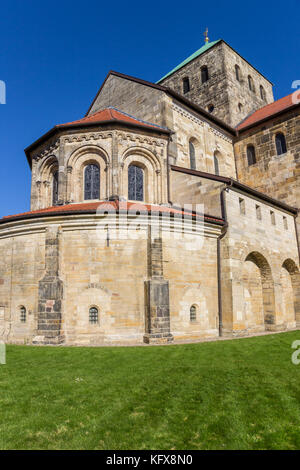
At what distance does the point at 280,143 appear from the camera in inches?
848

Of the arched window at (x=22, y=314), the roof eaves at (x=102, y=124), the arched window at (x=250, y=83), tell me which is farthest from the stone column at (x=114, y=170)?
Answer: the arched window at (x=250, y=83)

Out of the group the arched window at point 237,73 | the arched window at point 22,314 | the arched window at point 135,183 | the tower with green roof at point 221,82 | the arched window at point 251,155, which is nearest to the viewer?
the arched window at point 22,314

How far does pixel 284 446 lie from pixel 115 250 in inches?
349

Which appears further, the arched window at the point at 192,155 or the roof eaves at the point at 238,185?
the arched window at the point at 192,155

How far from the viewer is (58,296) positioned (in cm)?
1132

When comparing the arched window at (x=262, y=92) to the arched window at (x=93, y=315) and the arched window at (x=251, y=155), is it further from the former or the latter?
the arched window at (x=93, y=315)

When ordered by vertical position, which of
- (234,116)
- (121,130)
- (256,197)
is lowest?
(256,197)

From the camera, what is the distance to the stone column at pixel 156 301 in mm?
11219

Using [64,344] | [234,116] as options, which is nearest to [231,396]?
[64,344]

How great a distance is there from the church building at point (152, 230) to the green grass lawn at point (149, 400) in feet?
7.49

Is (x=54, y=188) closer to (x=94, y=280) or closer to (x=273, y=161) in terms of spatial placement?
(x=94, y=280)

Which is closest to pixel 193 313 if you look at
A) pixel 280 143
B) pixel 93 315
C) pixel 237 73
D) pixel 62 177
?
pixel 93 315

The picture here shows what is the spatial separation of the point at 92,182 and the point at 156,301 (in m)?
8.03
